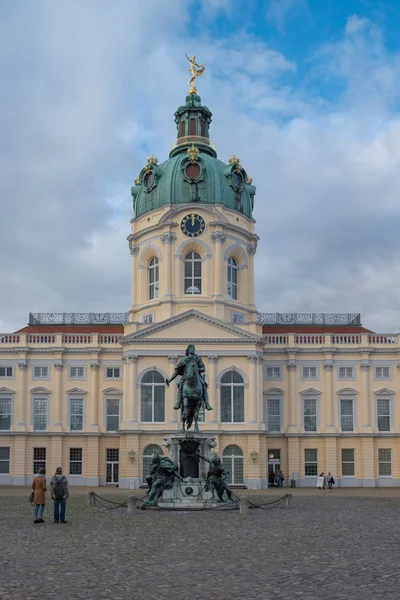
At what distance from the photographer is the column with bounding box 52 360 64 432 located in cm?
6100

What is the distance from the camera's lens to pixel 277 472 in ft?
191

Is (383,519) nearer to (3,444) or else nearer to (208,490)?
(208,490)

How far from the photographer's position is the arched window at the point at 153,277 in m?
62.8

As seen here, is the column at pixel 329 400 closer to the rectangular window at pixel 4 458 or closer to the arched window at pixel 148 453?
the arched window at pixel 148 453

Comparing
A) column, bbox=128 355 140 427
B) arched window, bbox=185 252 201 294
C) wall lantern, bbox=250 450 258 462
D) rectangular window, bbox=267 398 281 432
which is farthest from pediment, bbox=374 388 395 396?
column, bbox=128 355 140 427

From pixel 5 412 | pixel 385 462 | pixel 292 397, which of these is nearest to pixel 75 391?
pixel 5 412

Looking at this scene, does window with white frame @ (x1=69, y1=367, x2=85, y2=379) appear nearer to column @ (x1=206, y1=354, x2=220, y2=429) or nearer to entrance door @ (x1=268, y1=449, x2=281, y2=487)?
column @ (x1=206, y1=354, x2=220, y2=429)

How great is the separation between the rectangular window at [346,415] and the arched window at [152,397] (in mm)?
14200

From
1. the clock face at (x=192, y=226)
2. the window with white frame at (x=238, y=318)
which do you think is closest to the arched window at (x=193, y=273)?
the clock face at (x=192, y=226)

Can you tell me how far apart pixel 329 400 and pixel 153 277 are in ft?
54.9

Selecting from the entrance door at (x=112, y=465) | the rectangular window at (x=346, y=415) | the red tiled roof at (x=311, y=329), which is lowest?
the entrance door at (x=112, y=465)

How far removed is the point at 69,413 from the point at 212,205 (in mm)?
19568

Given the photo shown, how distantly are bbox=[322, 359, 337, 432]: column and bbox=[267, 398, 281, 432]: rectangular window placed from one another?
3529mm

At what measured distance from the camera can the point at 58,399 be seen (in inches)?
2421
